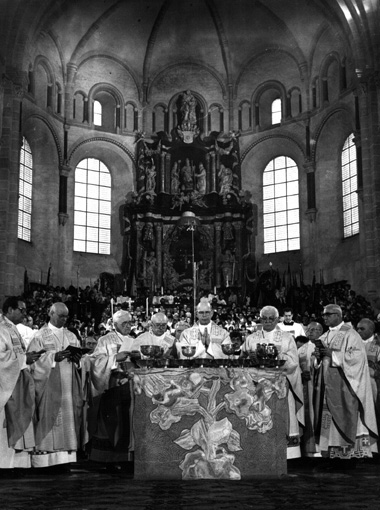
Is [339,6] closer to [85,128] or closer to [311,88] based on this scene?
[311,88]

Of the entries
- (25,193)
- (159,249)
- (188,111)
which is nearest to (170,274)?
(159,249)

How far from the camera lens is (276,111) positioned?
34.9m

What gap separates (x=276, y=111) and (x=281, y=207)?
426 centimetres

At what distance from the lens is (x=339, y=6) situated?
29.8m

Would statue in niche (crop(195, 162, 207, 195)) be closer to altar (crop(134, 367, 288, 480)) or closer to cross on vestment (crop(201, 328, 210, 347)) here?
cross on vestment (crop(201, 328, 210, 347))

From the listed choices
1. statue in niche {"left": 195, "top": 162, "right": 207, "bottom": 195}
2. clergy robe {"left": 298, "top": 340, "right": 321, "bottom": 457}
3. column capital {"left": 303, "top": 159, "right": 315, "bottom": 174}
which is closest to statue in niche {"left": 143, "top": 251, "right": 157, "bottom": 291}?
statue in niche {"left": 195, "top": 162, "right": 207, "bottom": 195}

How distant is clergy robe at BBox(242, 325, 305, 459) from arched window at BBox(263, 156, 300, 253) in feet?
76.3

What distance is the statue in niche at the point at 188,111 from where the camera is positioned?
114 ft

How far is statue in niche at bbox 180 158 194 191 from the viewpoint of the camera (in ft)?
112

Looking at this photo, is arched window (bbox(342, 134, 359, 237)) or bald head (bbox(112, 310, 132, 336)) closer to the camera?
bald head (bbox(112, 310, 132, 336))

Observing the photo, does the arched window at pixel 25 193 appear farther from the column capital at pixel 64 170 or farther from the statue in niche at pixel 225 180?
the statue in niche at pixel 225 180

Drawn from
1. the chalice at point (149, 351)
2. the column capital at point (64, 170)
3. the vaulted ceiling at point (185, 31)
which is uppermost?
the vaulted ceiling at point (185, 31)

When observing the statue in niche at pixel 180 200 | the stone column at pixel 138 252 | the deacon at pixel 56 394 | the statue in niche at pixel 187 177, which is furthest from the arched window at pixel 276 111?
the deacon at pixel 56 394

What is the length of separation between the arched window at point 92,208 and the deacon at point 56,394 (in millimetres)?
23805
